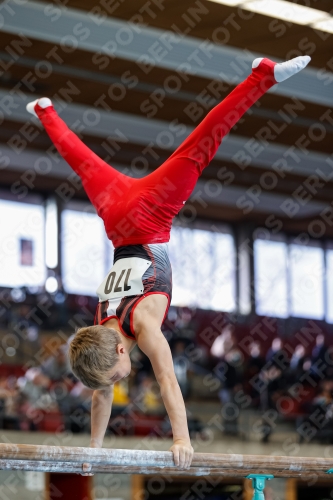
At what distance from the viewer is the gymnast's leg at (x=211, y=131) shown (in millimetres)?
3895

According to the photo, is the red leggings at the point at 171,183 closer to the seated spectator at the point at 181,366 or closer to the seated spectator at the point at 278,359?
the seated spectator at the point at 181,366

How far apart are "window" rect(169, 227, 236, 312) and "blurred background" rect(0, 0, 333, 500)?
0.14 ft

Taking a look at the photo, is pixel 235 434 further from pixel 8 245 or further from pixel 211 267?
Answer: pixel 211 267

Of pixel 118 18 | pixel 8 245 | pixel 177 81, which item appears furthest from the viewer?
pixel 8 245

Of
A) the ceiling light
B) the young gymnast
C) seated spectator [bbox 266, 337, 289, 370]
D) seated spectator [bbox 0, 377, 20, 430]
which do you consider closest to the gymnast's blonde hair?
the young gymnast

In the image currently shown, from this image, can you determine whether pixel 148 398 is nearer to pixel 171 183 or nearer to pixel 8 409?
pixel 8 409

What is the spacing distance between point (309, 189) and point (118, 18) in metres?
7.76

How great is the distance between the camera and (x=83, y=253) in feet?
49.8

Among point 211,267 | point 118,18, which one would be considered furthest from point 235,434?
point 211,267

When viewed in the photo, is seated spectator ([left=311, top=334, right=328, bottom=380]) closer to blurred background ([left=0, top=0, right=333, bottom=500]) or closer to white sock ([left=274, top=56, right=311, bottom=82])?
blurred background ([left=0, top=0, right=333, bottom=500])

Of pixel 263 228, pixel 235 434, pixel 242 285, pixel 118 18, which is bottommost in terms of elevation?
pixel 235 434

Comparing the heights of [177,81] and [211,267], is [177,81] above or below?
below

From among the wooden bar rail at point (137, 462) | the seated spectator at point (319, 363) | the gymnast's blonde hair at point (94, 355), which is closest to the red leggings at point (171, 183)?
the gymnast's blonde hair at point (94, 355)

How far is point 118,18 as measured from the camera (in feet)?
26.6
